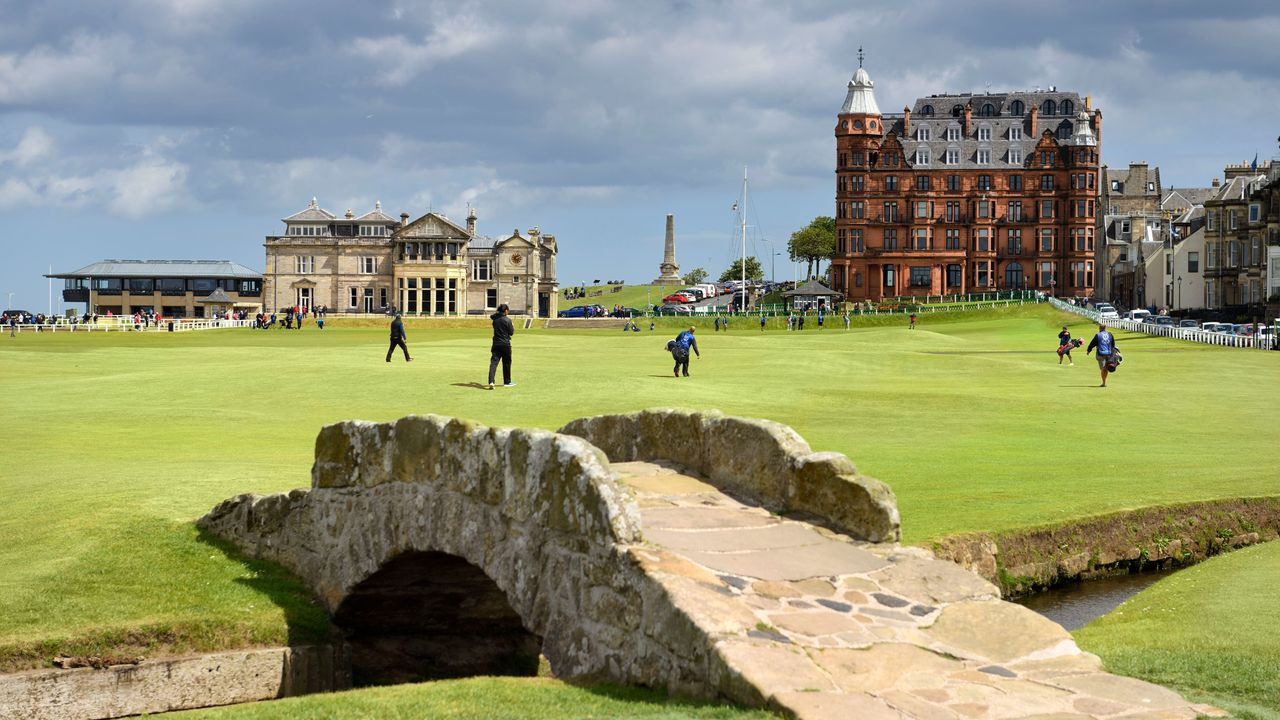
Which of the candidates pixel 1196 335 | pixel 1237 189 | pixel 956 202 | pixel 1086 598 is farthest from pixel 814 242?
pixel 1086 598

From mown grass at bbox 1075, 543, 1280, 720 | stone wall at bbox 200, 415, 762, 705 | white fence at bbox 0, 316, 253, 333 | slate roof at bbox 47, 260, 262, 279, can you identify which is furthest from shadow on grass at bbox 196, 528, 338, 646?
slate roof at bbox 47, 260, 262, 279

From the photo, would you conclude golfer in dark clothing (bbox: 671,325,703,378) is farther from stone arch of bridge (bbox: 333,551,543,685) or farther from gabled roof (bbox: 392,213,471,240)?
gabled roof (bbox: 392,213,471,240)

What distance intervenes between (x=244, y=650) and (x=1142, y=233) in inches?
6149

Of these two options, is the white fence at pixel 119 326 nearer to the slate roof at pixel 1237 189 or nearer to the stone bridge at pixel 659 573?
the slate roof at pixel 1237 189

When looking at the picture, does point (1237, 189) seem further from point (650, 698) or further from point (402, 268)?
point (650, 698)

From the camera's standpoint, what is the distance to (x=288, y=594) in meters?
17.7

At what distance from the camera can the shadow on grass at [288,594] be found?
1689 cm

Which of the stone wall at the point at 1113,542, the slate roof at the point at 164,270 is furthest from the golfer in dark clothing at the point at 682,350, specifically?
the slate roof at the point at 164,270

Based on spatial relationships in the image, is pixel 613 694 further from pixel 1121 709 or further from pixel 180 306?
pixel 180 306

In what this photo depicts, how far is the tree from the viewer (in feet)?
622

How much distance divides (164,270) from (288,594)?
182012 millimetres

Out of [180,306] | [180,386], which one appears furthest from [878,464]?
[180,306]

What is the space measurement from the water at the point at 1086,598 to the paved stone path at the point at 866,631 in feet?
18.5

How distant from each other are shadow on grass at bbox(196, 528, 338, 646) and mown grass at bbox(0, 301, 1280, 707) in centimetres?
4
